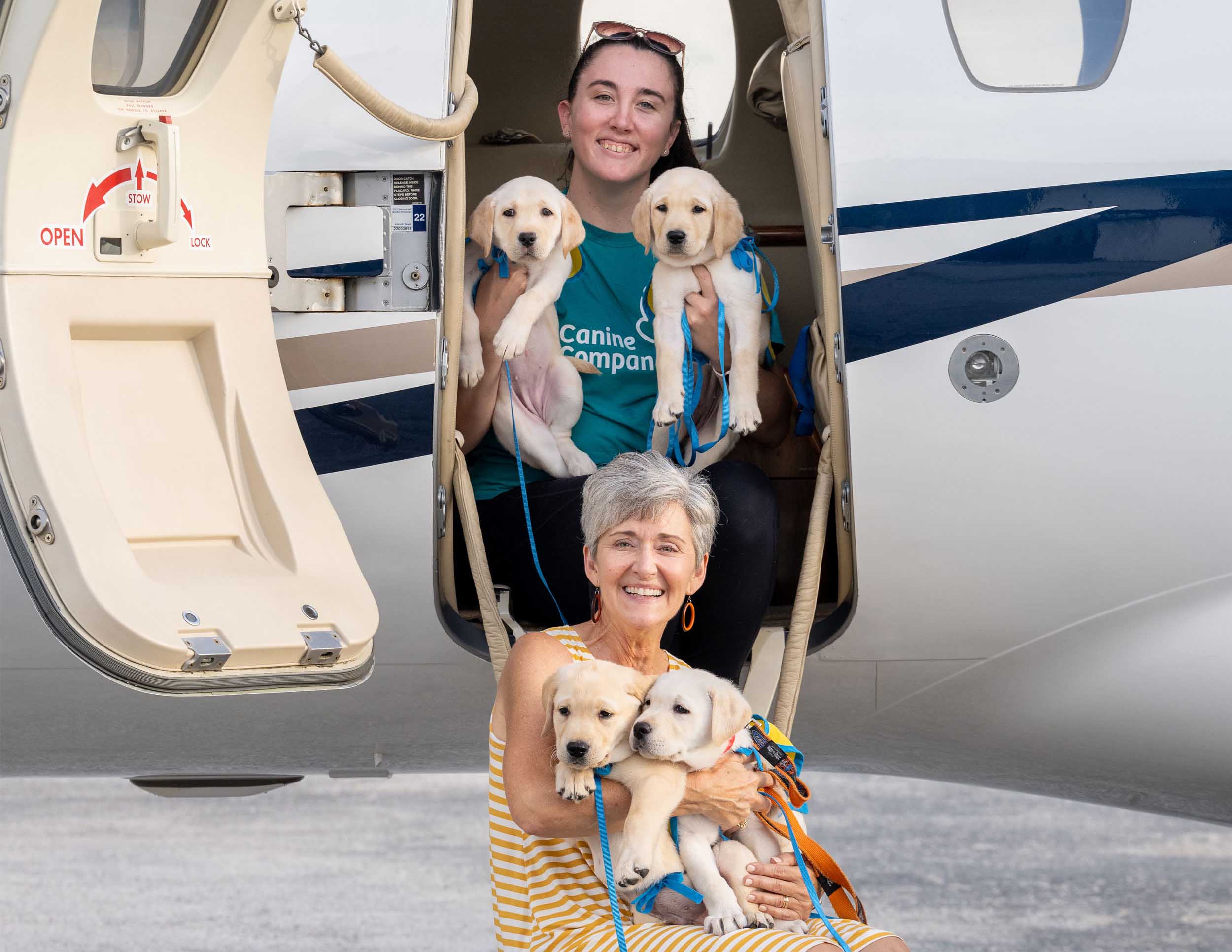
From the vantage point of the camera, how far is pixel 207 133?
2.71m

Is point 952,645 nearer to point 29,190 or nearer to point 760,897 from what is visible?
point 760,897

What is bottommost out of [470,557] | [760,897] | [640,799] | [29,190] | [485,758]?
[485,758]

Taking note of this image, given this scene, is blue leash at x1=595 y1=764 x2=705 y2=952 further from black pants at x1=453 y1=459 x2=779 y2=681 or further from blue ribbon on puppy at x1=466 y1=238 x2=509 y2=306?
blue ribbon on puppy at x1=466 y1=238 x2=509 y2=306

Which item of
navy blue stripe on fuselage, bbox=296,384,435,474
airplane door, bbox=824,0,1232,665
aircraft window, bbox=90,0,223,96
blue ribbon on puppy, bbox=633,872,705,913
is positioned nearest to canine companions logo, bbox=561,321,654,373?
navy blue stripe on fuselage, bbox=296,384,435,474

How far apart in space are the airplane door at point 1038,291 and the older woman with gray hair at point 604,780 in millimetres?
637

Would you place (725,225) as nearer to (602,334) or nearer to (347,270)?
(602,334)

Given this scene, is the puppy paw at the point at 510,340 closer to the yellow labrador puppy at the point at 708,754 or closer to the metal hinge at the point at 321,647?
the metal hinge at the point at 321,647

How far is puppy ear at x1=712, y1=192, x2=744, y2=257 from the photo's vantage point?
3.21 metres

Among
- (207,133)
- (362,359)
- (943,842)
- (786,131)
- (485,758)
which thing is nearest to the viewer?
(207,133)

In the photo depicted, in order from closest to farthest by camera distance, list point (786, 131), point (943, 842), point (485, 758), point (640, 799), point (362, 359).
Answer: point (640, 799), point (362, 359), point (485, 758), point (786, 131), point (943, 842)

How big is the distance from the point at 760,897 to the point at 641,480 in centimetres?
76

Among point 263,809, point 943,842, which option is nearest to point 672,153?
point 943,842

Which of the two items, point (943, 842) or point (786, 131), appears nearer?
point (786, 131)

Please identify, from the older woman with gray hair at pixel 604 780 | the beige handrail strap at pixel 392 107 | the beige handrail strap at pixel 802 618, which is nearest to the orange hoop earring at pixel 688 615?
the beige handrail strap at pixel 802 618
